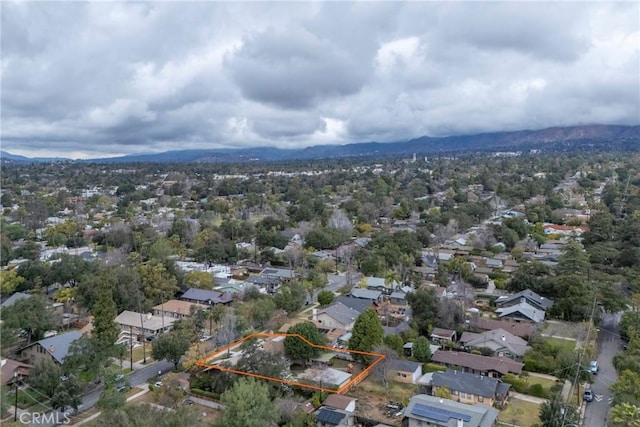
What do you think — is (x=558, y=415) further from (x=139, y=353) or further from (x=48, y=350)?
(x=48, y=350)

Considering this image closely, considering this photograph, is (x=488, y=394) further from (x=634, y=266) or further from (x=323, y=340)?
(x=634, y=266)

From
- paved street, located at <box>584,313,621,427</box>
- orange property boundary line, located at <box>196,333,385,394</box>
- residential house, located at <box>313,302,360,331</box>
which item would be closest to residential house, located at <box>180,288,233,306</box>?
orange property boundary line, located at <box>196,333,385,394</box>

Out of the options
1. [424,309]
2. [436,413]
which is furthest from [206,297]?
[436,413]

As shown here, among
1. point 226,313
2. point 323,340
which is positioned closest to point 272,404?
point 323,340

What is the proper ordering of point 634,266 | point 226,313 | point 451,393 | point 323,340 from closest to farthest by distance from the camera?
point 451,393, point 323,340, point 226,313, point 634,266

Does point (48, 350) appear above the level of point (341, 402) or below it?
above

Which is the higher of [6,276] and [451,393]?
[6,276]
